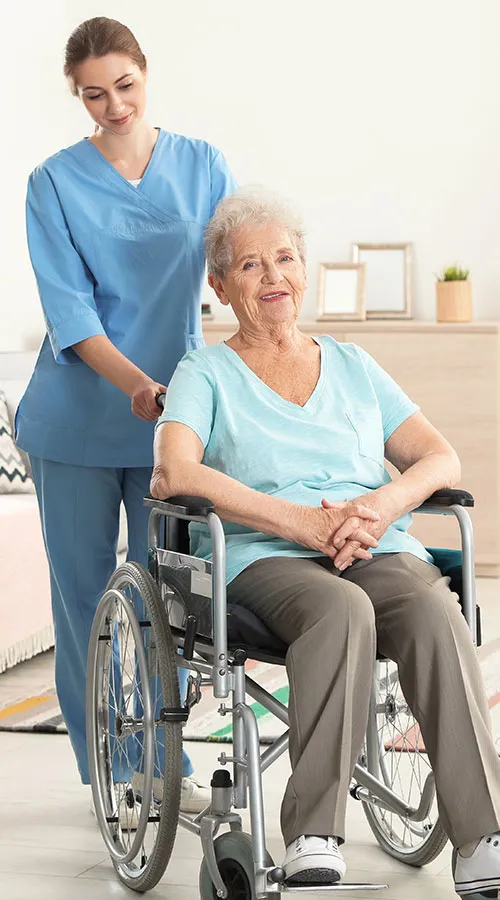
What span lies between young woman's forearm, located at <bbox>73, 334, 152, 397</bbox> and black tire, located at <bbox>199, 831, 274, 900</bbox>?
78 centimetres

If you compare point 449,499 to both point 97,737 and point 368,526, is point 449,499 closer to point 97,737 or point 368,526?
point 368,526

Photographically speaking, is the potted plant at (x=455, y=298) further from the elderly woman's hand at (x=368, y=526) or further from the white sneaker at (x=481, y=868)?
the white sneaker at (x=481, y=868)

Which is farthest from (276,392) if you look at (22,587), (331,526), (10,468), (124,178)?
(10,468)

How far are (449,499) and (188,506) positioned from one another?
44 cm

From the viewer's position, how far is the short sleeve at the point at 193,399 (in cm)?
208

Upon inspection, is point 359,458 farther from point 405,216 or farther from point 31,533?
point 405,216

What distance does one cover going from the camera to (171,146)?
2.46 m

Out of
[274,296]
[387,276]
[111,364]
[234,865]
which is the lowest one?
[234,865]

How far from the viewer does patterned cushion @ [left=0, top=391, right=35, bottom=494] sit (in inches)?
159

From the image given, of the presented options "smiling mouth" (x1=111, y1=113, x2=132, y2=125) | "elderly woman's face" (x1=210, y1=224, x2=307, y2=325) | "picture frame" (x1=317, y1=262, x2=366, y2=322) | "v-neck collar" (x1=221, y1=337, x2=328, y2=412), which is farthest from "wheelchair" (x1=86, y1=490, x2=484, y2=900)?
"picture frame" (x1=317, y1=262, x2=366, y2=322)

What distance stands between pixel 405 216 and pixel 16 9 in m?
1.69

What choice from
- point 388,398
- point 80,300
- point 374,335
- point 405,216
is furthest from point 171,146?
point 405,216

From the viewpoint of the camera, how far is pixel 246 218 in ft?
7.28

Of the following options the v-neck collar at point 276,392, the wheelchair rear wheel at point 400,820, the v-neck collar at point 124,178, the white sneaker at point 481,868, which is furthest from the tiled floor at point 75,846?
the v-neck collar at point 124,178
